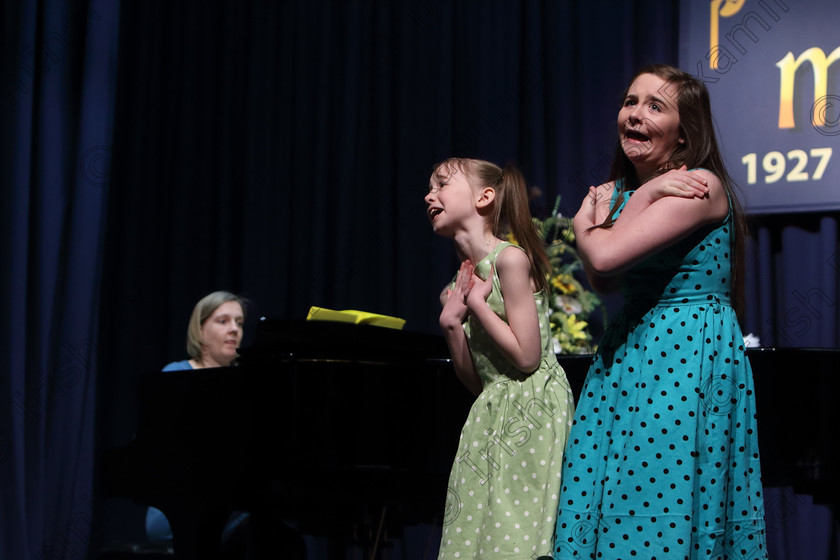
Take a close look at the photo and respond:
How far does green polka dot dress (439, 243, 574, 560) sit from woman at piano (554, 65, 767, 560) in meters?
0.23

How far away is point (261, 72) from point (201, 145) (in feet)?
1.91

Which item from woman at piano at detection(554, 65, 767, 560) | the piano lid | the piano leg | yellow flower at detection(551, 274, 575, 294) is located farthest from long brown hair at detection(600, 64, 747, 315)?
yellow flower at detection(551, 274, 575, 294)

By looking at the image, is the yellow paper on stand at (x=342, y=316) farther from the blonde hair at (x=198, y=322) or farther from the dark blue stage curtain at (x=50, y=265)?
the dark blue stage curtain at (x=50, y=265)

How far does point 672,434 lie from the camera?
5.82 ft

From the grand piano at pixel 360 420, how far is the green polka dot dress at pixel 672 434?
46.1 inches

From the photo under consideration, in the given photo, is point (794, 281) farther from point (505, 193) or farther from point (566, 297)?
point (505, 193)

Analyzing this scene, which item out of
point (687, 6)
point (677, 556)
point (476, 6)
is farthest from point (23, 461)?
point (687, 6)

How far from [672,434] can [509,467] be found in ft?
1.65

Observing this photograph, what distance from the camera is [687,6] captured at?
487cm

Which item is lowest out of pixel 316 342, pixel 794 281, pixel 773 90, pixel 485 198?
pixel 316 342

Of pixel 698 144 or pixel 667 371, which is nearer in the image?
pixel 667 371

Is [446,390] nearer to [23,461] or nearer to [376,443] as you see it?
[376,443]

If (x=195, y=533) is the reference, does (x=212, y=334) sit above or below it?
above

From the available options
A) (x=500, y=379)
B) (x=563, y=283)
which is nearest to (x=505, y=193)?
(x=500, y=379)
